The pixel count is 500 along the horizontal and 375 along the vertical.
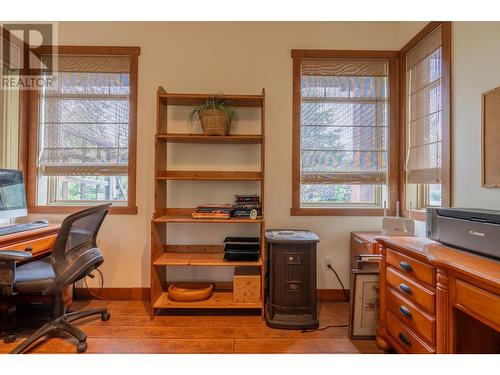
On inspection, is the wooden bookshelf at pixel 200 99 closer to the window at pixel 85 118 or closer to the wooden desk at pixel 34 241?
the window at pixel 85 118

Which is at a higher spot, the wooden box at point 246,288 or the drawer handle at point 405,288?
the drawer handle at point 405,288

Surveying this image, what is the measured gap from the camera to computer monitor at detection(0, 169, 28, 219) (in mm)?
1965

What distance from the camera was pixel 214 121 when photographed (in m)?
2.17

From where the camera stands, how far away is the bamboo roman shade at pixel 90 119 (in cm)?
247

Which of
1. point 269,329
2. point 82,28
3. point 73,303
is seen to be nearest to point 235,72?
point 82,28

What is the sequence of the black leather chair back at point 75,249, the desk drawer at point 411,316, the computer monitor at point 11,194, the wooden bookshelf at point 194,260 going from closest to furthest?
1. the desk drawer at point 411,316
2. the black leather chair back at point 75,249
3. the computer monitor at point 11,194
4. the wooden bookshelf at point 194,260

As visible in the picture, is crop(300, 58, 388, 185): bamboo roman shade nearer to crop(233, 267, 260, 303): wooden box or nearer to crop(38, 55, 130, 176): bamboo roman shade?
crop(233, 267, 260, 303): wooden box

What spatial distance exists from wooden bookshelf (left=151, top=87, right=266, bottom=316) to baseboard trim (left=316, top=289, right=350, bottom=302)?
68 centimetres

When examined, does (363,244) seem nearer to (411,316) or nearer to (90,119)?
(411,316)

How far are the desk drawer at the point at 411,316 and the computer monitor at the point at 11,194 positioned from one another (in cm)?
281

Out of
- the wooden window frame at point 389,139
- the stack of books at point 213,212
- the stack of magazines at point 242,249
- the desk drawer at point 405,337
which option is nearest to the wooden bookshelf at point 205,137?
the wooden window frame at point 389,139

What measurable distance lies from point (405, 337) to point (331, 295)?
1.07 meters

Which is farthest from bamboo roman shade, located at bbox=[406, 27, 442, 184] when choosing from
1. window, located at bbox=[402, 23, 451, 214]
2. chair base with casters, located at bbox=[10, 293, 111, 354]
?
chair base with casters, located at bbox=[10, 293, 111, 354]

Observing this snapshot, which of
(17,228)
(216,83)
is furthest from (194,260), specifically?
(216,83)
